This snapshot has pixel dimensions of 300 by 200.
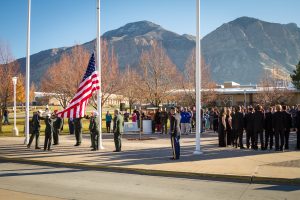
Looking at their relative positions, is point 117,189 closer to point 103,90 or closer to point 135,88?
point 103,90

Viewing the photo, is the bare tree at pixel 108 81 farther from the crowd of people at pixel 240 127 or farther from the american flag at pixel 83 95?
the american flag at pixel 83 95

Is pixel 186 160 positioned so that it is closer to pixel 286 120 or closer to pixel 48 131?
pixel 286 120

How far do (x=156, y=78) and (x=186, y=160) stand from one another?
3452cm

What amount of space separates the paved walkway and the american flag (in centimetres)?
174

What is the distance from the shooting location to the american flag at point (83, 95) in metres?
18.4

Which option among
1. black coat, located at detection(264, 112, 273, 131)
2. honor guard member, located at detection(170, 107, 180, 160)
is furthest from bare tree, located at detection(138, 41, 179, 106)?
honor guard member, located at detection(170, 107, 180, 160)

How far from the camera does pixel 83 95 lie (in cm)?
1839

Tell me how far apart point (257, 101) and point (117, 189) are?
55750 millimetres

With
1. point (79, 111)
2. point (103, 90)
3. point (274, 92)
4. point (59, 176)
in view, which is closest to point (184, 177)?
point (59, 176)

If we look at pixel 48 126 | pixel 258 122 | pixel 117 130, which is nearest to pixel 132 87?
pixel 48 126

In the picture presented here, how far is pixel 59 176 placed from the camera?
12.4 meters

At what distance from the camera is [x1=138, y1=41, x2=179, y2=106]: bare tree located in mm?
47906

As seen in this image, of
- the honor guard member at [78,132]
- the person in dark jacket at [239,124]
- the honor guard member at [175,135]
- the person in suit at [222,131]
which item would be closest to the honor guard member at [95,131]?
the honor guard member at [78,132]

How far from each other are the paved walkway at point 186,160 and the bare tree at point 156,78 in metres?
27.8
